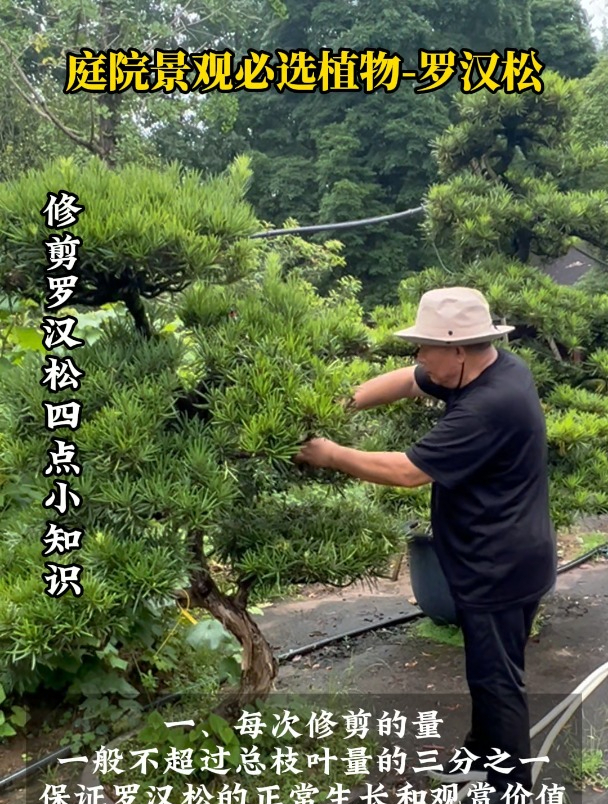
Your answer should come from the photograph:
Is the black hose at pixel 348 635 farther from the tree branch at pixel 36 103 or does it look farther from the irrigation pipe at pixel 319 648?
the tree branch at pixel 36 103

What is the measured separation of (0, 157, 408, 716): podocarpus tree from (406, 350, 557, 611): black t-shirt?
231 millimetres

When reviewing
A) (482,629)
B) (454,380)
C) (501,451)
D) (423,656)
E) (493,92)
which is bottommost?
(423,656)

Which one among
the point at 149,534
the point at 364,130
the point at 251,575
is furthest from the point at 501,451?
the point at 364,130

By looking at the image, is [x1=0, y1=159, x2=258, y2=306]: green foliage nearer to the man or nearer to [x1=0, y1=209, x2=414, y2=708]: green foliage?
[x1=0, y1=209, x2=414, y2=708]: green foliage

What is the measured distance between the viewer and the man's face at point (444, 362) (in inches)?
75.2

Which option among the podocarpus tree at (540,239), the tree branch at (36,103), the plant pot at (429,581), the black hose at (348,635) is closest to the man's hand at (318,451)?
the podocarpus tree at (540,239)

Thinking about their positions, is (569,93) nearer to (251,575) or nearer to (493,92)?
(493,92)

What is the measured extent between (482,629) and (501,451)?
514mm

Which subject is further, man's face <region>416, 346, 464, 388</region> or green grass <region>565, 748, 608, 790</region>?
green grass <region>565, 748, 608, 790</region>

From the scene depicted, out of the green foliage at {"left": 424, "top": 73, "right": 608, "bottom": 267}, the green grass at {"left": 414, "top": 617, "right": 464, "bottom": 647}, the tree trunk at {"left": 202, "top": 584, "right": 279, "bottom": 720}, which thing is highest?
the green foliage at {"left": 424, "top": 73, "right": 608, "bottom": 267}

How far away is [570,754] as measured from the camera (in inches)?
92.2

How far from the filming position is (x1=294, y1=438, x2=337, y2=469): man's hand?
1.68 metres

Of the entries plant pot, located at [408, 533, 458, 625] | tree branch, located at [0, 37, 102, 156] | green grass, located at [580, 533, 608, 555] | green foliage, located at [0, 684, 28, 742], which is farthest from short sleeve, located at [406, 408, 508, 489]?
tree branch, located at [0, 37, 102, 156]

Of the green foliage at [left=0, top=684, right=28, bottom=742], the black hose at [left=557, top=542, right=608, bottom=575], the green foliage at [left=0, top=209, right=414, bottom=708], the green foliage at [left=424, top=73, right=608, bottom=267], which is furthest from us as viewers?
the black hose at [left=557, top=542, right=608, bottom=575]
